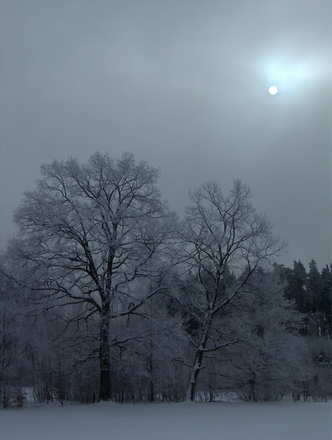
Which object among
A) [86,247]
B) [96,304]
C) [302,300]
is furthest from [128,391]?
[302,300]

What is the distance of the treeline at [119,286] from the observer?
53.6 ft

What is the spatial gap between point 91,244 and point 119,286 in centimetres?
237

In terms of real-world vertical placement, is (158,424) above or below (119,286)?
below

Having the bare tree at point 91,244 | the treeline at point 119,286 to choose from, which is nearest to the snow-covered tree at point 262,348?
the treeline at point 119,286

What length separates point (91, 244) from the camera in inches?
668

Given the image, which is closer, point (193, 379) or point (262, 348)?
point (193, 379)

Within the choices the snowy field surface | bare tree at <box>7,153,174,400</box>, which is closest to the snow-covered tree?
the snowy field surface

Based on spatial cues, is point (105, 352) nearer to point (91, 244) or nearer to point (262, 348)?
point (91, 244)

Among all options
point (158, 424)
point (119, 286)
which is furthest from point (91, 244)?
point (158, 424)

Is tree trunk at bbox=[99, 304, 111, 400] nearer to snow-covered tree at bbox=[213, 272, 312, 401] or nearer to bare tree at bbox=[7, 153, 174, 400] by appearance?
bare tree at bbox=[7, 153, 174, 400]

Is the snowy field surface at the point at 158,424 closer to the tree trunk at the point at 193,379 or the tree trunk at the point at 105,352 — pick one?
the tree trunk at the point at 105,352

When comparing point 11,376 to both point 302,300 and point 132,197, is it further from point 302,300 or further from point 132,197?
point 302,300

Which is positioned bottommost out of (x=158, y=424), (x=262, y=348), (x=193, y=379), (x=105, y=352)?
(x=158, y=424)

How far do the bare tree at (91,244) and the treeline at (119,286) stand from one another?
0.05 metres
